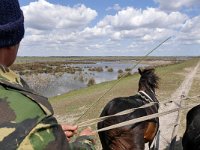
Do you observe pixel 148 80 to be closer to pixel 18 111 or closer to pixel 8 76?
pixel 8 76

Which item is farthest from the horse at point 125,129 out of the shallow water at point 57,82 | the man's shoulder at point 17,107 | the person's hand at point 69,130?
the shallow water at point 57,82

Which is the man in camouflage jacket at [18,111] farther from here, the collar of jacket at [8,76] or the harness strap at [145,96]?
the harness strap at [145,96]

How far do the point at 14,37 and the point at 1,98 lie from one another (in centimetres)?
34

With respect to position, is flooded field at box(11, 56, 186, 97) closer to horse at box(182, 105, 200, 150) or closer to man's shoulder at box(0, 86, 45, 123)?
horse at box(182, 105, 200, 150)

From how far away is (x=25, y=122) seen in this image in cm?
132

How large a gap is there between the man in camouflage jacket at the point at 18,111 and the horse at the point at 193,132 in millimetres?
4370

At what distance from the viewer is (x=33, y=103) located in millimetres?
1381

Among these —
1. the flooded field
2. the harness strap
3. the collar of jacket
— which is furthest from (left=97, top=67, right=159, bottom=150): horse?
the collar of jacket

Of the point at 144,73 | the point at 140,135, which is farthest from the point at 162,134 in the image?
the point at 140,135

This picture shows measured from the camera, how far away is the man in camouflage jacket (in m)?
1.29

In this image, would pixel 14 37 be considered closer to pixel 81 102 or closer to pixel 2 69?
pixel 2 69

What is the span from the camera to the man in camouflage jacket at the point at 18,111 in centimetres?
129

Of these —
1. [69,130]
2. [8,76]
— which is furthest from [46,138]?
[69,130]

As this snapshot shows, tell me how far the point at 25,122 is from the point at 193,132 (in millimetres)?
4644
